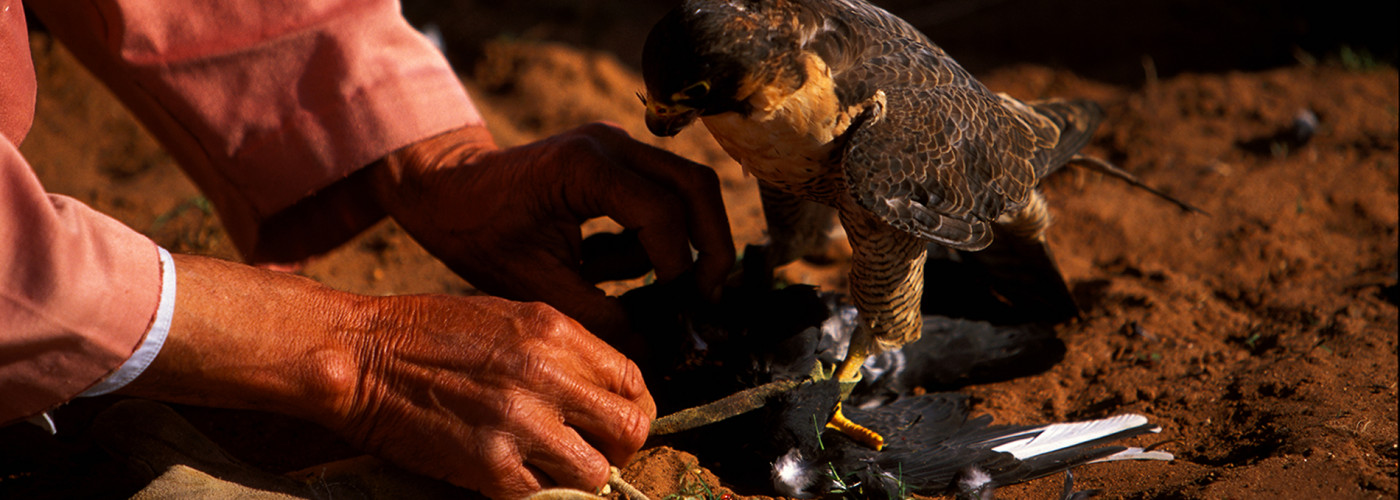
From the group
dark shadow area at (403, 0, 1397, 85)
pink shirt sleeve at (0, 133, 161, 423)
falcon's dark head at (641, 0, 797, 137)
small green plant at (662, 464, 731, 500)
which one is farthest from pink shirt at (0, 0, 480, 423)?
dark shadow area at (403, 0, 1397, 85)

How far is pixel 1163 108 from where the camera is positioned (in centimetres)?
477

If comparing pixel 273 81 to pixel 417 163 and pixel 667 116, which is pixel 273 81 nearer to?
pixel 417 163

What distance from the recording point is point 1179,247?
12.4 feet

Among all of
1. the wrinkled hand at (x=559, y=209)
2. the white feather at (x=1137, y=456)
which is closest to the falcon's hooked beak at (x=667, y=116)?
the wrinkled hand at (x=559, y=209)

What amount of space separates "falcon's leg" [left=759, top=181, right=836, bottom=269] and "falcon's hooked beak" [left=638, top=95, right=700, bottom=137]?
0.92 m

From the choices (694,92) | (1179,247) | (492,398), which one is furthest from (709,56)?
(1179,247)

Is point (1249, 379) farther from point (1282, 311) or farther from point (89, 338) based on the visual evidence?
point (89, 338)

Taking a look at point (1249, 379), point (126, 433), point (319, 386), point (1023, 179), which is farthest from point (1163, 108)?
point (126, 433)

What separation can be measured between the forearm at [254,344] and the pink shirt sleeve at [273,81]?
74 centimetres

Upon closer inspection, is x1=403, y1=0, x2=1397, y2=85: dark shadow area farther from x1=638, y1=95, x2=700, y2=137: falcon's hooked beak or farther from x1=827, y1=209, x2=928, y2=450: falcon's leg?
x1=638, y1=95, x2=700, y2=137: falcon's hooked beak

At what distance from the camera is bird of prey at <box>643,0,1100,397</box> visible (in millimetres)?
1888

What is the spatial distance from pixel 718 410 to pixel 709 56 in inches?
37.4

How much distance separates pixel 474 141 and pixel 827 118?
1.17 m

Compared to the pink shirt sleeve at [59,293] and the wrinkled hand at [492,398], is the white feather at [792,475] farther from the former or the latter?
the pink shirt sleeve at [59,293]
